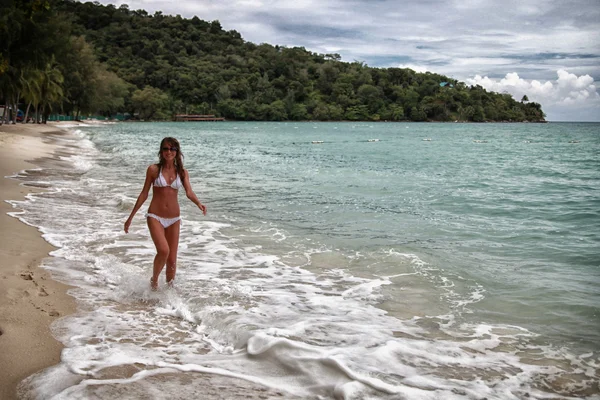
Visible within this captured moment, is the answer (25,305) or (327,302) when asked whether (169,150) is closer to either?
(25,305)

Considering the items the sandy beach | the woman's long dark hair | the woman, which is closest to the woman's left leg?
the woman

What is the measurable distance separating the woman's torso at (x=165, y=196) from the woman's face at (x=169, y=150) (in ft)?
0.66

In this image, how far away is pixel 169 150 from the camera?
231 inches

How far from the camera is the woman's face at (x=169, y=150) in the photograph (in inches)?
229

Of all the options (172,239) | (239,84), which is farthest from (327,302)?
(239,84)

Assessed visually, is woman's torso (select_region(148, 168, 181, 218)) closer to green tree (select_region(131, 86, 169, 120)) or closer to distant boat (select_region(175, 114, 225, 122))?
green tree (select_region(131, 86, 169, 120))

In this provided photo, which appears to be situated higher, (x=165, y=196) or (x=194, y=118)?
(x=194, y=118)

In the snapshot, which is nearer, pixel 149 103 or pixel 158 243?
pixel 158 243

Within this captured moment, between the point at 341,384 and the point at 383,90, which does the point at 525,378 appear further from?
the point at 383,90

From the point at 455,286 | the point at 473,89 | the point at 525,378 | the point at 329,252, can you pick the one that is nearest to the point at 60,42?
the point at 329,252

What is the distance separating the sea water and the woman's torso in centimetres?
91


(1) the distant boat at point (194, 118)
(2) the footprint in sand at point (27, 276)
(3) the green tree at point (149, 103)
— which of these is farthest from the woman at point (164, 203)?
(1) the distant boat at point (194, 118)

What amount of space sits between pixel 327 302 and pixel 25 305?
316 centimetres

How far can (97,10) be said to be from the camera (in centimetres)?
17812
